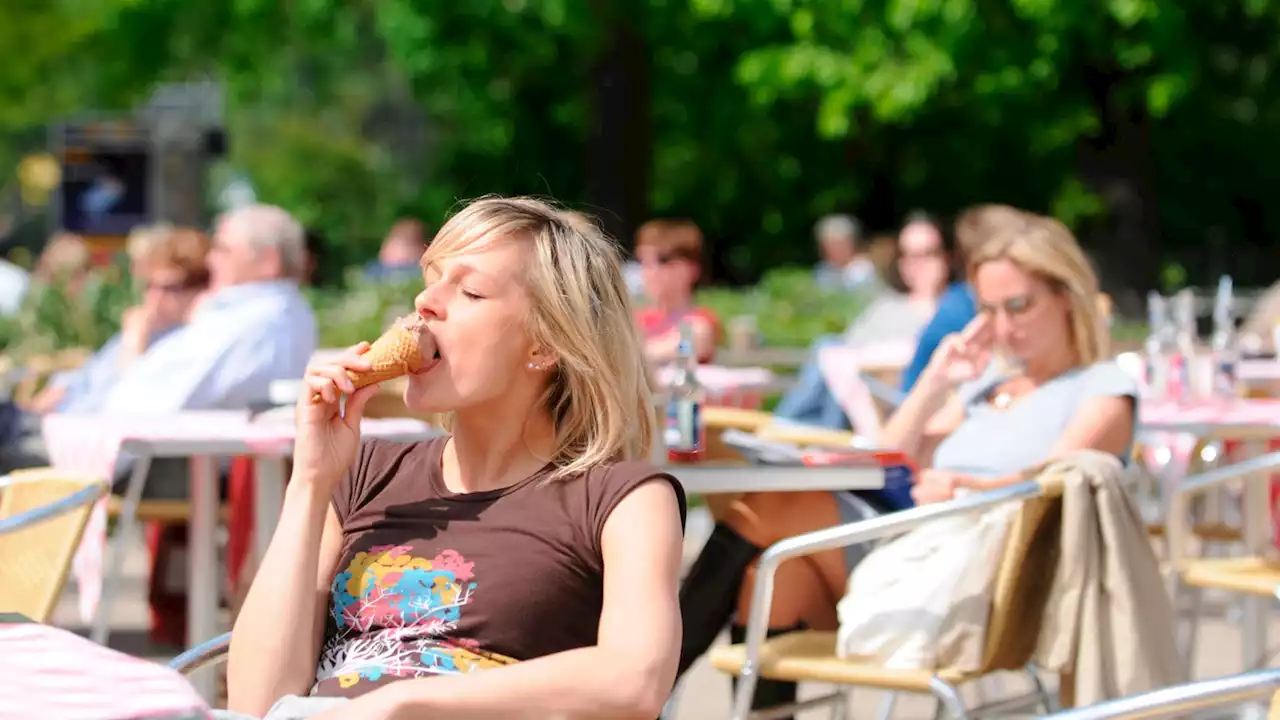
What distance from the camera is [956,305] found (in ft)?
24.6

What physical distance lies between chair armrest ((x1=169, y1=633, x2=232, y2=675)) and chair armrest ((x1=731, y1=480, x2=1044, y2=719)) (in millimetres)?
1316

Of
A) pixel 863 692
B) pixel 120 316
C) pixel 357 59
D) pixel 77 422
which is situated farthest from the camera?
pixel 357 59

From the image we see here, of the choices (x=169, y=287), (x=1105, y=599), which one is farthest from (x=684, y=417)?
(x=169, y=287)

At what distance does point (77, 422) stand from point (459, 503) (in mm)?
3194

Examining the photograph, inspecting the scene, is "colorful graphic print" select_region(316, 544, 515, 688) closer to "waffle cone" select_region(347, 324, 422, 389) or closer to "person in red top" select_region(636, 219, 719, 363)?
"waffle cone" select_region(347, 324, 422, 389)

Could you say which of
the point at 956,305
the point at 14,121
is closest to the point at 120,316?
the point at 956,305

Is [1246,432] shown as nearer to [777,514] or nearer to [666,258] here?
[777,514]

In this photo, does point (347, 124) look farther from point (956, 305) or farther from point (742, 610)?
point (742, 610)

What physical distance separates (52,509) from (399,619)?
4.31 ft

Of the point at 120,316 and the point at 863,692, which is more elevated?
the point at 120,316

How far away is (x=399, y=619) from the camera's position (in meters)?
2.91

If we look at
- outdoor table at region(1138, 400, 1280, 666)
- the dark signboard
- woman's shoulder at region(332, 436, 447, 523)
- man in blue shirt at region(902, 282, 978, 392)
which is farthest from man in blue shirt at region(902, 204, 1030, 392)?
the dark signboard

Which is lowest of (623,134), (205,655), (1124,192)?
(205,655)

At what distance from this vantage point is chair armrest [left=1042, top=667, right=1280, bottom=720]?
2.66 metres
